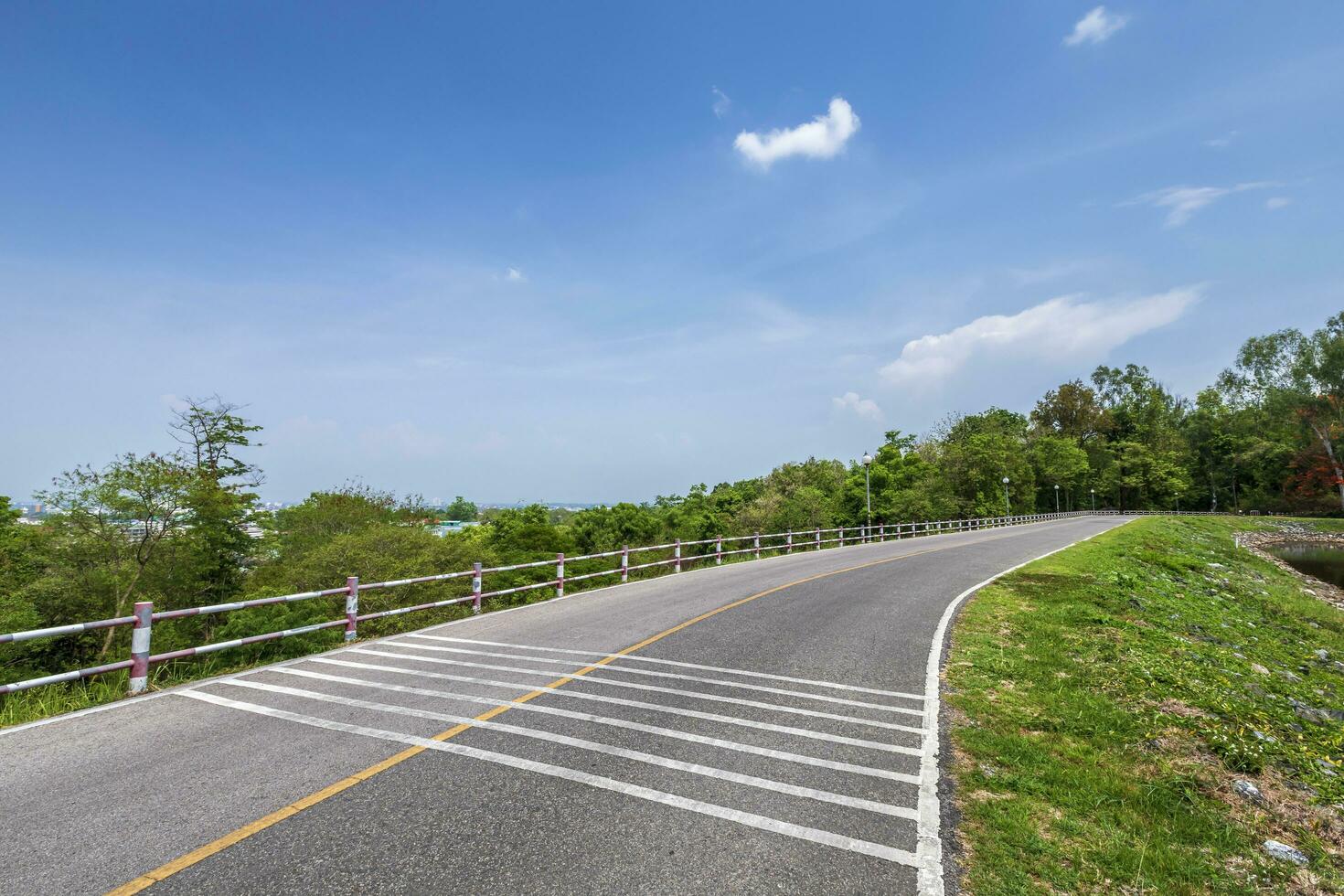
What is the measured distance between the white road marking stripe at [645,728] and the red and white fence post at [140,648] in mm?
1898

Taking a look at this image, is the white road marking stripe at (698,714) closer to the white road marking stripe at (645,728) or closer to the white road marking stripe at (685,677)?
the white road marking stripe at (645,728)

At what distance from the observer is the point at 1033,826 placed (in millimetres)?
3918

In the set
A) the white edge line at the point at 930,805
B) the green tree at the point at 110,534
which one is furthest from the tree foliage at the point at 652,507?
the white edge line at the point at 930,805

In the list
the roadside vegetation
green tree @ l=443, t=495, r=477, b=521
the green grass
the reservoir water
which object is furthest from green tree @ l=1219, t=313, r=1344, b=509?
green tree @ l=443, t=495, r=477, b=521

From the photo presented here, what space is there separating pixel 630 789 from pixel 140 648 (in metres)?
6.47

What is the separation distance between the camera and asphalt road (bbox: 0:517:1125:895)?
3.39 m

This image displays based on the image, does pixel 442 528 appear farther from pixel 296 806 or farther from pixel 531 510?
pixel 296 806

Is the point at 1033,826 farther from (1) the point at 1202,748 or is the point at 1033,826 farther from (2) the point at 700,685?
(2) the point at 700,685

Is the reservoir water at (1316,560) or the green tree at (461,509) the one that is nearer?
the reservoir water at (1316,560)

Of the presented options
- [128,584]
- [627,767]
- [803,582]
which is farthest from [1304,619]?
[128,584]

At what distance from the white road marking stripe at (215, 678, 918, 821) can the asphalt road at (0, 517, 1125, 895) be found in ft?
0.08

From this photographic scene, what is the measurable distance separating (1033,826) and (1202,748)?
9.14ft

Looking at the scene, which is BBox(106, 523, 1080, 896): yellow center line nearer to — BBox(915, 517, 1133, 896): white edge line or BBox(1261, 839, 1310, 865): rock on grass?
BBox(915, 517, 1133, 896): white edge line

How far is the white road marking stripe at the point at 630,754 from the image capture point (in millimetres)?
4172
